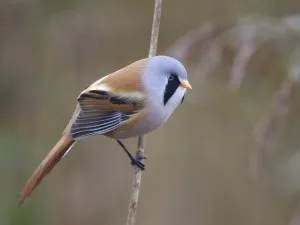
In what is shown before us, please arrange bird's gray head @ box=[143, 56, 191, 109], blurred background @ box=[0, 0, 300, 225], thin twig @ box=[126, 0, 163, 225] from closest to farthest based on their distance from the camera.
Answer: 1. thin twig @ box=[126, 0, 163, 225]
2. bird's gray head @ box=[143, 56, 191, 109]
3. blurred background @ box=[0, 0, 300, 225]

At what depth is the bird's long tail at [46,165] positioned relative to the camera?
7.45 feet

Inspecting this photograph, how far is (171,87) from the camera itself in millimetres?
2523

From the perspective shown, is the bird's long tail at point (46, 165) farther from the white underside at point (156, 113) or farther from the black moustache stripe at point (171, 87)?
the black moustache stripe at point (171, 87)

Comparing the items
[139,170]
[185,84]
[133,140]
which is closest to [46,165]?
[139,170]

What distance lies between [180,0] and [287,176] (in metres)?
1.79

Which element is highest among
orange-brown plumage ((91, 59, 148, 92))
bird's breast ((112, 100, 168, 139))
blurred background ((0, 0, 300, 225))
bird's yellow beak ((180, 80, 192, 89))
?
bird's yellow beak ((180, 80, 192, 89))

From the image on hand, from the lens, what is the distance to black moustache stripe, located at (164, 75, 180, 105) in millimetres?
2504

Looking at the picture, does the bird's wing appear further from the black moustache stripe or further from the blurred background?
the blurred background

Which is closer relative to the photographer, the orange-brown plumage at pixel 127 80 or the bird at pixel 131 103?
the bird at pixel 131 103

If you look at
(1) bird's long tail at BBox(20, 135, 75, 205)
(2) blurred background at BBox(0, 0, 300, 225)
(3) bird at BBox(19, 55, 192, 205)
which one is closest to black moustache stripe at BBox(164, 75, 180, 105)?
(3) bird at BBox(19, 55, 192, 205)

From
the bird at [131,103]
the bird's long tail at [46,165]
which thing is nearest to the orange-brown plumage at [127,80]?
the bird at [131,103]

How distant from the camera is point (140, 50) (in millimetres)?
4617

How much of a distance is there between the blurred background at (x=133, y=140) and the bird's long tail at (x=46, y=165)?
4.44 ft

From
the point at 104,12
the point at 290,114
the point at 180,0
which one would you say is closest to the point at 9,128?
the point at 104,12
